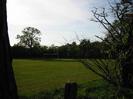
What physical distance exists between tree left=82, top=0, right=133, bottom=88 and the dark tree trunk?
10.4 m

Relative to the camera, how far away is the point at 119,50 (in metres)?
17.0

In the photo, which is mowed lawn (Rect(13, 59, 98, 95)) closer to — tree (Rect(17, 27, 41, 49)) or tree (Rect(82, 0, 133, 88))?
tree (Rect(82, 0, 133, 88))

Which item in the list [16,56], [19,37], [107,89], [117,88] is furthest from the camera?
[19,37]

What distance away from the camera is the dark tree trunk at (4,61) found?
5.87 m

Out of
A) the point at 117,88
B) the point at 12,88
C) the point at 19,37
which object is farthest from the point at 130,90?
the point at 19,37

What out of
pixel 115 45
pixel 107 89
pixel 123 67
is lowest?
pixel 107 89

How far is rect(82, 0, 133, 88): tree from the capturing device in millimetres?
16266

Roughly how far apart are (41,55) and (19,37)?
35710 mm

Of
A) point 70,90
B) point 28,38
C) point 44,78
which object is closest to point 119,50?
point 70,90

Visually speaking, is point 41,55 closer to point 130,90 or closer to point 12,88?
point 130,90

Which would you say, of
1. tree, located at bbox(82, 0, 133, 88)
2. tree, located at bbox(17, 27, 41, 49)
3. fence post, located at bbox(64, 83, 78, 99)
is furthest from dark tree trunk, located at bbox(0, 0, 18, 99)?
tree, located at bbox(17, 27, 41, 49)

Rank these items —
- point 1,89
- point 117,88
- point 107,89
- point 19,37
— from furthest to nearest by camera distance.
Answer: point 19,37 → point 107,89 → point 117,88 → point 1,89

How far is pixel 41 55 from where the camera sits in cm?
11956

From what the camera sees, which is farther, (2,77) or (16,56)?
(16,56)
